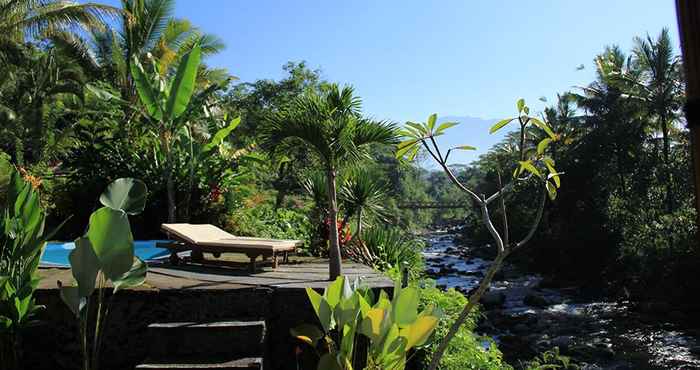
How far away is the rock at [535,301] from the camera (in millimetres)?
18297

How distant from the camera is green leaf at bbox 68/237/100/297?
3.08 metres

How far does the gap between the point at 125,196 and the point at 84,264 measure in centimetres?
62

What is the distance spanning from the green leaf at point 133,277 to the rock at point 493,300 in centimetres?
1582

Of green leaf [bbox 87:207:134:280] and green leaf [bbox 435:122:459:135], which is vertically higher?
green leaf [bbox 435:122:459:135]

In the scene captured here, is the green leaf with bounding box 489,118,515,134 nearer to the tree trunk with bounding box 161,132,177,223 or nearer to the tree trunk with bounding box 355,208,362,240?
the tree trunk with bounding box 355,208,362,240

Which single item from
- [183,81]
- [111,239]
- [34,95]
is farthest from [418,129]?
[34,95]

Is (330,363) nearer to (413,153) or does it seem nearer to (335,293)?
(335,293)

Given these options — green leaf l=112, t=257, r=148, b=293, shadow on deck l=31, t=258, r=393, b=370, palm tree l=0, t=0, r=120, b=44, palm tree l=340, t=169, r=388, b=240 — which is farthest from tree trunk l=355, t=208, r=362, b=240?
palm tree l=0, t=0, r=120, b=44

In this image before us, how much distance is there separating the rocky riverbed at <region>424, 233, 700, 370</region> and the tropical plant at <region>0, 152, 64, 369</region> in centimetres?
1054

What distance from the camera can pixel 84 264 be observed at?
309 cm

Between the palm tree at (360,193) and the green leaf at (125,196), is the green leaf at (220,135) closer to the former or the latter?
the palm tree at (360,193)

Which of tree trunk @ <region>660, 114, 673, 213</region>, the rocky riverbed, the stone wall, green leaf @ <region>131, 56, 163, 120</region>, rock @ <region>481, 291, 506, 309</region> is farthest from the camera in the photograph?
tree trunk @ <region>660, 114, 673, 213</region>

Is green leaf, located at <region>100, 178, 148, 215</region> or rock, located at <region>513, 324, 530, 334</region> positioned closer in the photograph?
green leaf, located at <region>100, 178, 148, 215</region>

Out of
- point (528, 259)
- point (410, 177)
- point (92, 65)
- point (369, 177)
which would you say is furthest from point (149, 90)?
point (410, 177)
